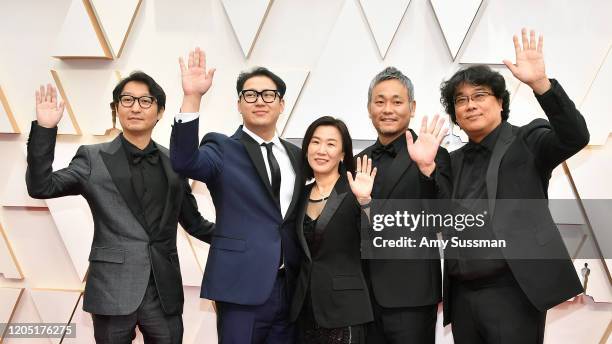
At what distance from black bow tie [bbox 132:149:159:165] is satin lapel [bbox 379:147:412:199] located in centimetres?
108

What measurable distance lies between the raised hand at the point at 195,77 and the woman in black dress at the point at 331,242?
496 millimetres

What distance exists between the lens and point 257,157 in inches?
85.4

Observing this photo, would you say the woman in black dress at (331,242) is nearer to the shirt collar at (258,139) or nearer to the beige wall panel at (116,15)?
the shirt collar at (258,139)

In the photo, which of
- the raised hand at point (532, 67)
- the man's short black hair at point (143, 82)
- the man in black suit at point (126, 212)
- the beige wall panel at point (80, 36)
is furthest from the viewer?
the beige wall panel at point (80, 36)

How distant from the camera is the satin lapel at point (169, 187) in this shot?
233 cm

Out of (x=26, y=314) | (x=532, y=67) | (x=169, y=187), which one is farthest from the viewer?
(x=26, y=314)

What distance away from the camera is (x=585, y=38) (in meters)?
3.12

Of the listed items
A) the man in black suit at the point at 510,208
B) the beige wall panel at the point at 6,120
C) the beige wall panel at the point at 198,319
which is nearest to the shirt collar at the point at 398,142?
the man in black suit at the point at 510,208

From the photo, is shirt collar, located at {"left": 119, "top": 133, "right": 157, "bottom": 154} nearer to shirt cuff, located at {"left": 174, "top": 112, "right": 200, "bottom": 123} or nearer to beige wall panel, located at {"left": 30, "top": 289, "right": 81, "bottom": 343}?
shirt cuff, located at {"left": 174, "top": 112, "right": 200, "bottom": 123}

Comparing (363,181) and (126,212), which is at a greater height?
(363,181)

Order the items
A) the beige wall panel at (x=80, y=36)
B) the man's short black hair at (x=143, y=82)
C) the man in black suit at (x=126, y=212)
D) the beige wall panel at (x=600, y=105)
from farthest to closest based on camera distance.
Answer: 1. the beige wall panel at (x=80, y=36)
2. the beige wall panel at (x=600, y=105)
3. the man's short black hair at (x=143, y=82)
4. the man in black suit at (x=126, y=212)

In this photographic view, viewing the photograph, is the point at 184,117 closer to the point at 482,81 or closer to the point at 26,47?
Answer: the point at 482,81

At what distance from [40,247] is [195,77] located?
228 cm

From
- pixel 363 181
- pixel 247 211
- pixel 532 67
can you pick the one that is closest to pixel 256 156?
pixel 247 211
